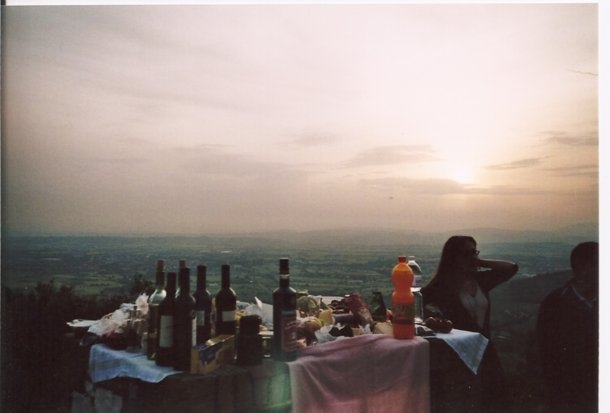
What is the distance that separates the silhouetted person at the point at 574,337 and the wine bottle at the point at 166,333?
5.13 feet

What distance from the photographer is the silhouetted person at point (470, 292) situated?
2285mm

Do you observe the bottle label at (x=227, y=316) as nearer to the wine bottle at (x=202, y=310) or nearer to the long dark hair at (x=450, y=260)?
the wine bottle at (x=202, y=310)

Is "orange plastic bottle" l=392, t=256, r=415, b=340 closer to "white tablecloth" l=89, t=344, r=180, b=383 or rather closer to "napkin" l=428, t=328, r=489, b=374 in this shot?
"napkin" l=428, t=328, r=489, b=374

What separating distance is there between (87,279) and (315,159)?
104 centimetres

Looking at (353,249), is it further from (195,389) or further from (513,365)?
(195,389)

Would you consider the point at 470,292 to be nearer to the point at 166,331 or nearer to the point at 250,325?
the point at 250,325

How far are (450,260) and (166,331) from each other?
4.37 ft

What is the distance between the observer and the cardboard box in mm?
1486

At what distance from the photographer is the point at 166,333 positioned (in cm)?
153

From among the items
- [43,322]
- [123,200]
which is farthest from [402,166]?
[43,322]

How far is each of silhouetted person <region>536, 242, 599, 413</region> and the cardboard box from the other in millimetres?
1398

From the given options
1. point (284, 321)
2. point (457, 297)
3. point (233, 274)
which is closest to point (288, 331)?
point (284, 321)

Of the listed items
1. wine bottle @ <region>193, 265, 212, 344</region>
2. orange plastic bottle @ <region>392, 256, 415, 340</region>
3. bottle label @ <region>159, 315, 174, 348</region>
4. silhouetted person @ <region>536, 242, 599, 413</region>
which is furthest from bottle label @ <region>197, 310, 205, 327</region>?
silhouetted person @ <region>536, 242, 599, 413</region>

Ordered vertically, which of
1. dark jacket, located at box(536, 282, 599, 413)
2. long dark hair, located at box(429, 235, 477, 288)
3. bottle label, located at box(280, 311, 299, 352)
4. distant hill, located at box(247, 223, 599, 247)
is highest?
distant hill, located at box(247, 223, 599, 247)
